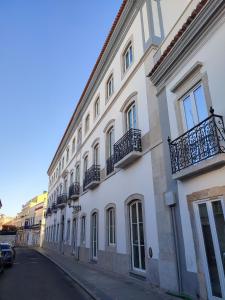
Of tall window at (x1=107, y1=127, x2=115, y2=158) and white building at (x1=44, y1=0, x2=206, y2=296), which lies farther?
tall window at (x1=107, y1=127, x2=115, y2=158)

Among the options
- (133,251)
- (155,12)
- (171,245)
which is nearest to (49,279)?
(133,251)

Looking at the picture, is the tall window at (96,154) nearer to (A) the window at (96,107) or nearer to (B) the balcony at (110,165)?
(A) the window at (96,107)

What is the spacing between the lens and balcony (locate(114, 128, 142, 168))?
29.9ft

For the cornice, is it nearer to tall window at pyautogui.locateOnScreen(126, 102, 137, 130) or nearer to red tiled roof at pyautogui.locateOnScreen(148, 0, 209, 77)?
red tiled roof at pyautogui.locateOnScreen(148, 0, 209, 77)

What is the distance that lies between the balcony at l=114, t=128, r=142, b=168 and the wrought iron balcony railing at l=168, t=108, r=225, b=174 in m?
2.07

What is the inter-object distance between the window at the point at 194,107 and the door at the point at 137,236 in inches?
150

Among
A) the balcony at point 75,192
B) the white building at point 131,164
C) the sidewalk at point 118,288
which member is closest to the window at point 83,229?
the white building at point 131,164

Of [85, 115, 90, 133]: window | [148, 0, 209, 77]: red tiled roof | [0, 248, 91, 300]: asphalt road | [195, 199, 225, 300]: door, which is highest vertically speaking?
[85, 115, 90, 133]: window

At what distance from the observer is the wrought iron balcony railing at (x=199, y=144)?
551cm

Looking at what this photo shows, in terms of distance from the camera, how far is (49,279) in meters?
10.1

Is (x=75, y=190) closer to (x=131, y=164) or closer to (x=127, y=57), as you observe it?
(x=131, y=164)

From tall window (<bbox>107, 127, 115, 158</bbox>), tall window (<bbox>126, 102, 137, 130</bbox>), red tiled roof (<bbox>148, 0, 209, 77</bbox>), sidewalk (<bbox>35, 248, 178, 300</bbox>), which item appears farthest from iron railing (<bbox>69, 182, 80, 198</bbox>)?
red tiled roof (<bbox>148, 0, 209, 77</bbox>)

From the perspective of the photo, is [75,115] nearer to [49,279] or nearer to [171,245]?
[49,279]

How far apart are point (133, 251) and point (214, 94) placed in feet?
20.9
